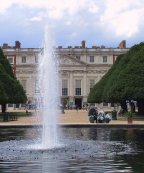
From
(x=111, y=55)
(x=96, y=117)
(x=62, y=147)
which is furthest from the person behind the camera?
(x=111, y=55)

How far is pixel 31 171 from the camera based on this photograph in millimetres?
14992

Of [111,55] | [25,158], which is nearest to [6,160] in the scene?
[25,158]

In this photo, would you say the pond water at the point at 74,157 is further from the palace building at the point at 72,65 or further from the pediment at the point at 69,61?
the pediment at the point at 69,61

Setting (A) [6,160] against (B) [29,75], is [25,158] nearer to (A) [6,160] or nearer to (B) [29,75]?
(A) [6,160]

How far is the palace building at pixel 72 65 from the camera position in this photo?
132375 millimetres

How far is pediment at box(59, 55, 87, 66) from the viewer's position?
132500mm

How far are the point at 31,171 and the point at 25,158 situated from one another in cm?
306

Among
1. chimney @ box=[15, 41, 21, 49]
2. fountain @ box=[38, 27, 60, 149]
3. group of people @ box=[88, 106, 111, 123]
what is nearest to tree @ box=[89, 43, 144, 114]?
group of people @ box=[88, 106, 111, 123]

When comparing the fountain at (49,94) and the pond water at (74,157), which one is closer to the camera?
the pond water at (74,157)

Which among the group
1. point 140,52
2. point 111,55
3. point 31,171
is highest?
point 111,55

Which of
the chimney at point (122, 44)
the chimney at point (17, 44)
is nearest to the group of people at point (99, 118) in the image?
the chimney at point (122, 44)

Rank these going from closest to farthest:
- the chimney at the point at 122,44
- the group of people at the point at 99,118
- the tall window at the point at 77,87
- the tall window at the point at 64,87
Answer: the group of people at the point at 99,118
the tall window at the point at 64,87
the tall window at the point at 77,87
the chimney at the point at 122,44

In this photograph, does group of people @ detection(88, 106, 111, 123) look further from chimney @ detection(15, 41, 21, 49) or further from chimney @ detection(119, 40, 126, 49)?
chimney @ detection(15, 41, 21, 49)

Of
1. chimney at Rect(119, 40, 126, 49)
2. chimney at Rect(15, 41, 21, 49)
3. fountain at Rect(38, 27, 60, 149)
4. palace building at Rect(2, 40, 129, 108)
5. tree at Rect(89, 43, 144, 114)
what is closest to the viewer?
fountain at Rect(38, 27, 60, 149)
